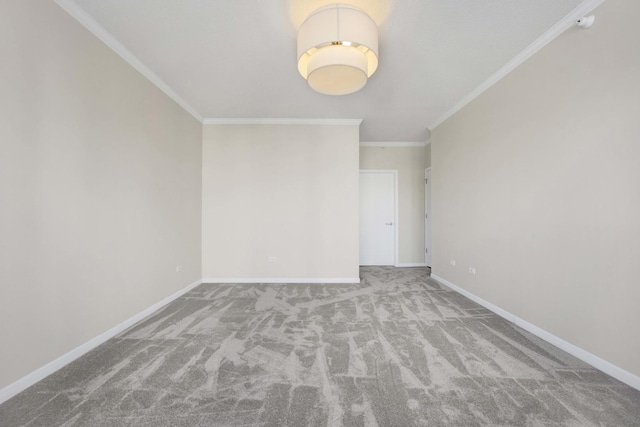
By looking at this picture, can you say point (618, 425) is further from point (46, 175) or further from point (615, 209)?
point (46, 175)

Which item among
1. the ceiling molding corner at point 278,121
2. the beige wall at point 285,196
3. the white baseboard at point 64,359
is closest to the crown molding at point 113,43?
the ceiling molding corner at point 278,121

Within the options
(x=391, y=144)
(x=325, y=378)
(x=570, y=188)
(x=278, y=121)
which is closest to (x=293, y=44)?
(x=278, y=121)

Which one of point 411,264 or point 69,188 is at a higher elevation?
point 69,188

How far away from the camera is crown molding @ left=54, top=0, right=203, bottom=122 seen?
1.87 metres

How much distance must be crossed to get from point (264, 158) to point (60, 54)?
2.53m

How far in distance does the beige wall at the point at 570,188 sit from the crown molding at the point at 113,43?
4.05 meters

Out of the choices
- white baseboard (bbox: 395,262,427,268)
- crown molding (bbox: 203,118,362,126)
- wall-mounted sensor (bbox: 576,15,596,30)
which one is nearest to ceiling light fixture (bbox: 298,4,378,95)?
wall-mounted sensor (bbox: 576,15,596,30)

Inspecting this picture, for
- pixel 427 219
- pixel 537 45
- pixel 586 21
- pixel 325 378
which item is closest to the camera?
pixel 325 378

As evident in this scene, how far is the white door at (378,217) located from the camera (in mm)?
5383

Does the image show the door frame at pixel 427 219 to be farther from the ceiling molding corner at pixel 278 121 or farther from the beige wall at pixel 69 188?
the beige wall at pixel 69 188

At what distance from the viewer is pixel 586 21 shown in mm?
1812

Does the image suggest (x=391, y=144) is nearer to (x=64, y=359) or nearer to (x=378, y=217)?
(x=378, y=217)

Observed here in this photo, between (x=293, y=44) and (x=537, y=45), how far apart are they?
2319 millimetres

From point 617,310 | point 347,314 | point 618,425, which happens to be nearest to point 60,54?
point 347,314
